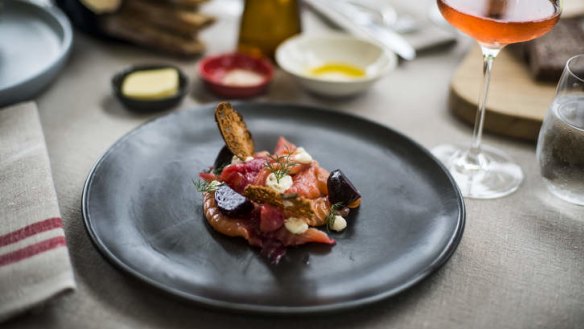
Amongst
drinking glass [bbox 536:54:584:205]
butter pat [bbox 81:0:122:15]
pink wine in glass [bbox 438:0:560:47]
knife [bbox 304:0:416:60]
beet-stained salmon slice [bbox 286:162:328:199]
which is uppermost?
pink wine in glass [bbox 438:0:560:47]

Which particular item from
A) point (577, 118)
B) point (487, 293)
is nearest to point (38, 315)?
point (487, 293)

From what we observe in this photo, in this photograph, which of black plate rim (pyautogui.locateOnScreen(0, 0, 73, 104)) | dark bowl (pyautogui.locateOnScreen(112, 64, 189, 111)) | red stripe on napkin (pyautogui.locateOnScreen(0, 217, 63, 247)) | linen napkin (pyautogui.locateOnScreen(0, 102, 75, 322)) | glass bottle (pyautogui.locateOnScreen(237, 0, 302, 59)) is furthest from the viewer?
glass bottle (pyautogui.locateOnScreen(237, 0, 302, 59))

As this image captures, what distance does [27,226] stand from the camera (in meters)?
1.17

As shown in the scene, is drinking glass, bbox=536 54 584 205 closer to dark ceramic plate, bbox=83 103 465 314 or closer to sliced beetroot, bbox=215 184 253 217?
dark ceramic plate, bbox=83 103 465 314

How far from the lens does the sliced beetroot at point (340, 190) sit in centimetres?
124

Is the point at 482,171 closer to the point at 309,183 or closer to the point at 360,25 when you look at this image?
the point at 309,183

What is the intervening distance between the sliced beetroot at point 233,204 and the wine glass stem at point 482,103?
0.65m

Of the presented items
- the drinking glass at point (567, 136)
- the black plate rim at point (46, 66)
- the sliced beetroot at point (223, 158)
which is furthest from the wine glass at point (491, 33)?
the black plate rim at point (46, 66)

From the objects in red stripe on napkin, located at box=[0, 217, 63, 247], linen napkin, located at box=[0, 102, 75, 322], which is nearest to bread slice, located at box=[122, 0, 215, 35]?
linen napkin, located at box=[0, 102, 75, 322]

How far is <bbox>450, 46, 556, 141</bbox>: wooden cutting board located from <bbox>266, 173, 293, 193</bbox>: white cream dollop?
28.8 inches

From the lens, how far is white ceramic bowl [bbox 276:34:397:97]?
1.78m

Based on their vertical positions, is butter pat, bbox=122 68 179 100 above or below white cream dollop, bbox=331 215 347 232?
below

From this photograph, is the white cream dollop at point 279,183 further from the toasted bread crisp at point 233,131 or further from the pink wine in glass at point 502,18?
the pink wine in glass at point 502,18

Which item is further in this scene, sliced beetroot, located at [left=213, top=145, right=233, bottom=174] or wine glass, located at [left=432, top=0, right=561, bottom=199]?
sliced beetroot, located at [left=213, top=145, right=233, bottom=174]
